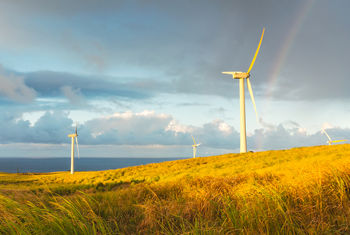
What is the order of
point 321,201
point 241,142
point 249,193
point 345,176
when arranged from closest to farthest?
point 321,201
point 249,193
point 345,176
point 241,142

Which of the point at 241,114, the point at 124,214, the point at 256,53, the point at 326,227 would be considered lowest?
the point at 124,214

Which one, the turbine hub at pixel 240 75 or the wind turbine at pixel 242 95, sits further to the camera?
the turbine hub at pixel 240 75

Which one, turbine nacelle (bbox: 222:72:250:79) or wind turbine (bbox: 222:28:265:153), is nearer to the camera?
wind turbine (bbox: 222:28:265:153)

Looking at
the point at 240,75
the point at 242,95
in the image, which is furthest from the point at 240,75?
the point at 242,95

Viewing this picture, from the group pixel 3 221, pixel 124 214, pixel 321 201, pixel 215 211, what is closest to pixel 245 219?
pixel 215 211

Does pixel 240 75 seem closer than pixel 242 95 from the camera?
No

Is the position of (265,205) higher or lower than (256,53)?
lower

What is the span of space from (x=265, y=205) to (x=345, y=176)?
4.47 metres

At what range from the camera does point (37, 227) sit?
20.9ft

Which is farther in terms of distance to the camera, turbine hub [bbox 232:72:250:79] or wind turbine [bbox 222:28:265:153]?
turbine hub [bbox 232:72:250:79]

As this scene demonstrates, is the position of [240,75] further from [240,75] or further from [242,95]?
[242,95]

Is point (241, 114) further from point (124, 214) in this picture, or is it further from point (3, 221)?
point (3, 221)

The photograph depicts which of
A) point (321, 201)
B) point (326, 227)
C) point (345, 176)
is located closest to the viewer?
point (326, 227)

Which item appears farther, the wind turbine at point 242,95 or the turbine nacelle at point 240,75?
the turbine nacelle at point 240,75
